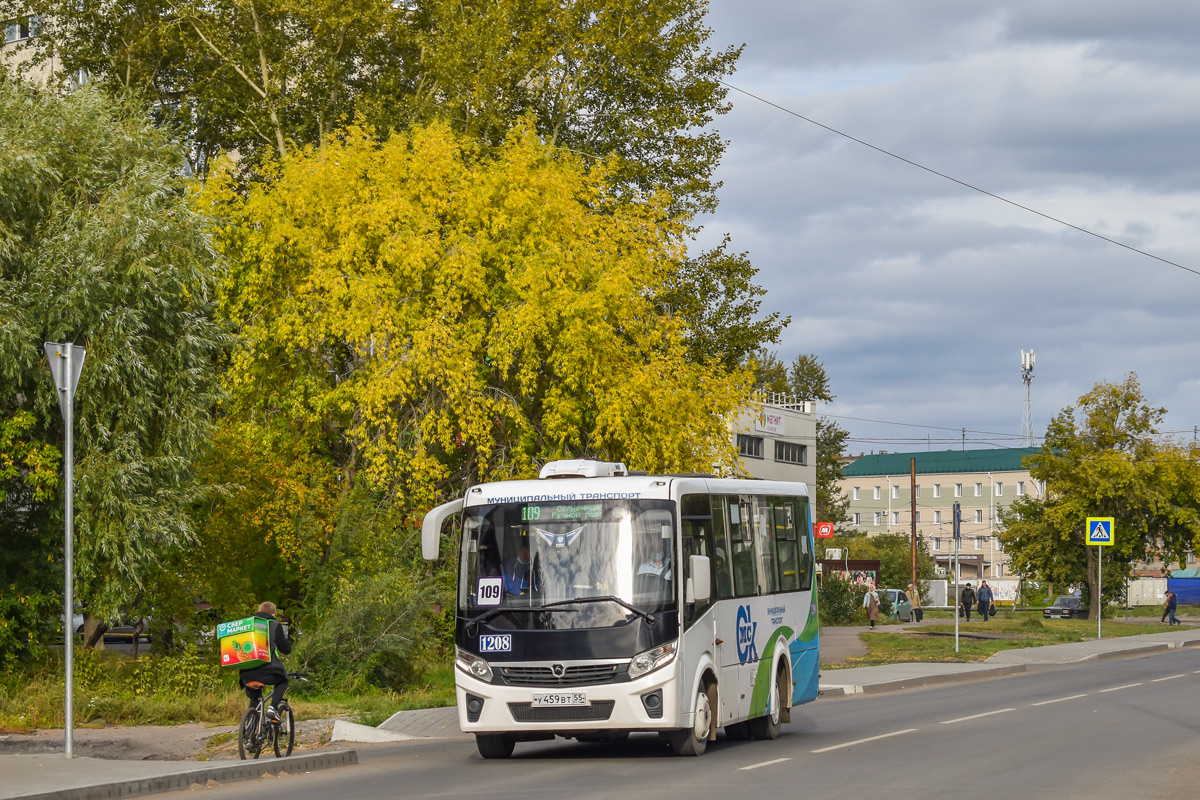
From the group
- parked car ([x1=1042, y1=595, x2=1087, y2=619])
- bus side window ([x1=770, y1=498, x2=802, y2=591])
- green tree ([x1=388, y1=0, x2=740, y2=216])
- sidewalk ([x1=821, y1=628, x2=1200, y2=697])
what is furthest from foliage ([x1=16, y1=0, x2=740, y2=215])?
parked car ([x1=1042, y1=595, x2=1087, y2=619])

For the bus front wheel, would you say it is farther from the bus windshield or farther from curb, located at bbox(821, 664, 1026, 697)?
curb, located at bbox(821, 664, 1026, 697)

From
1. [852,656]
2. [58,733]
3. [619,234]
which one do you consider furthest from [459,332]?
[852,656]

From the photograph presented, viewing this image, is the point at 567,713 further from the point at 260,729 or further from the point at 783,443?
the point at 783,443

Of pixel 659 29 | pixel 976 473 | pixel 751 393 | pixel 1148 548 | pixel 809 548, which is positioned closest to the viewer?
A: pixel 809 548

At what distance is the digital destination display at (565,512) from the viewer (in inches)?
612

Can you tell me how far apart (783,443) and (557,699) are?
80.3 m

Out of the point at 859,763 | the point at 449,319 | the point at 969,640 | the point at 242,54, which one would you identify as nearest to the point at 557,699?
the point at 859,763

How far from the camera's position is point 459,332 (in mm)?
27016

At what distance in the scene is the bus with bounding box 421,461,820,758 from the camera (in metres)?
14.8

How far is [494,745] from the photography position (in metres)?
16.0

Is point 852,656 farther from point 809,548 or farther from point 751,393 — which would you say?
point 809,548

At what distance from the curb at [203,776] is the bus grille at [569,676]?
2.06 metres

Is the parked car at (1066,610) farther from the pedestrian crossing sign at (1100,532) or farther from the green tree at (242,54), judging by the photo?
the green tree at (242,54)

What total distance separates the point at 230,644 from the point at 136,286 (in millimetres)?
7383
